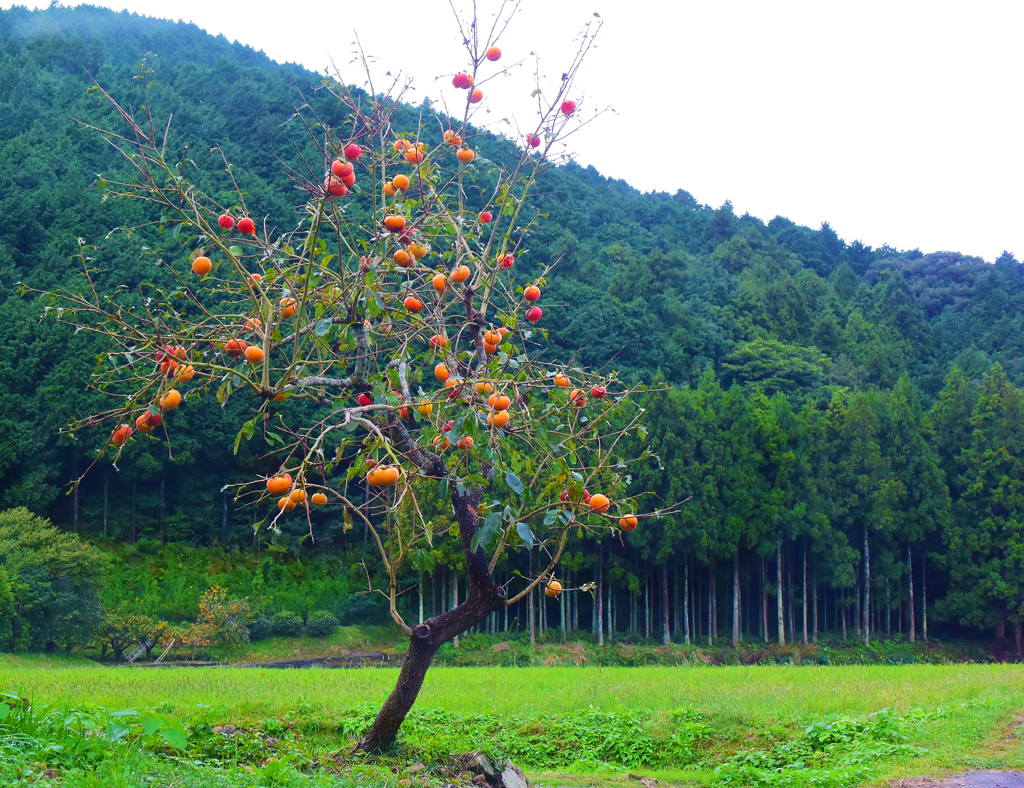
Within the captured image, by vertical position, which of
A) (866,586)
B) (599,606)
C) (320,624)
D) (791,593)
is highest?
(866,586)

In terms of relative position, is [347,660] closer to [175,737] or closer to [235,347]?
[175,737]

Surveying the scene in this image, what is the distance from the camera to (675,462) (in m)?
23.6

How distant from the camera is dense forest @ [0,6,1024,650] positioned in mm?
24500

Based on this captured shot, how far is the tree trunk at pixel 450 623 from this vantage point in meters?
4.77

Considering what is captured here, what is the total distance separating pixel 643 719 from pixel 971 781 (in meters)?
3.28

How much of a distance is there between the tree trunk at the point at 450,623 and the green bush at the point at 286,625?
21.6 meters

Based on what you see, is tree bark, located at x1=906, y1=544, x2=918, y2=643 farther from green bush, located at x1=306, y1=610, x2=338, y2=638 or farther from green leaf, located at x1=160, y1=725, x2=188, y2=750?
green leaf, located at x1=160, y1=725, x2=188, y2=750

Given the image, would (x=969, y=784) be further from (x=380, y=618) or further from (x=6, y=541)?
(x=380, y=618)

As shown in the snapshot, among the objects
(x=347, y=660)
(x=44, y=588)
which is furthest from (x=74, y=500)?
(x=347, y=660)

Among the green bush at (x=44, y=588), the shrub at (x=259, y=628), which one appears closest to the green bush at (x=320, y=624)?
the shrub at (x=259, y=628)

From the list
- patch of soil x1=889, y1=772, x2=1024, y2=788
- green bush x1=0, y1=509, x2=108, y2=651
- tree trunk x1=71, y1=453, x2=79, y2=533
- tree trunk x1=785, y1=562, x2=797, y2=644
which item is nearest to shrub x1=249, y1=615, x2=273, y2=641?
green bush x1=0, y1=509, x2=108, y2=651

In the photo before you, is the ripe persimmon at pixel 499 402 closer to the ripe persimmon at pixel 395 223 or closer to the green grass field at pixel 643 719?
the ripe persimmon at pixel 395 223

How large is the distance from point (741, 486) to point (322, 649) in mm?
13269

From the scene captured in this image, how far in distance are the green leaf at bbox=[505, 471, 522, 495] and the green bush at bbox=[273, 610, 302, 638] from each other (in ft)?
76.7
